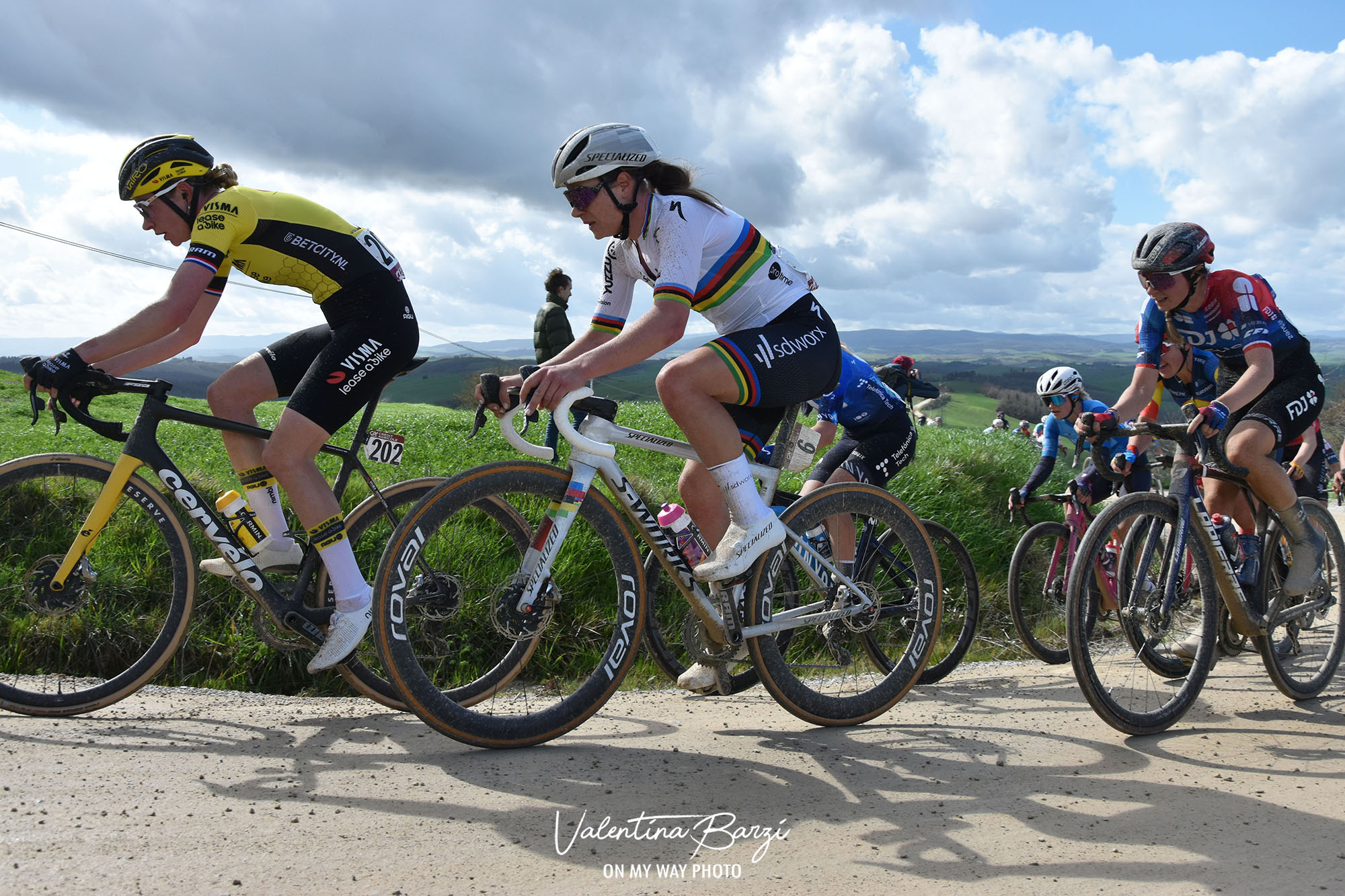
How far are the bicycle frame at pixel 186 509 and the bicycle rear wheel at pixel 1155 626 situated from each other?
338 centimetres

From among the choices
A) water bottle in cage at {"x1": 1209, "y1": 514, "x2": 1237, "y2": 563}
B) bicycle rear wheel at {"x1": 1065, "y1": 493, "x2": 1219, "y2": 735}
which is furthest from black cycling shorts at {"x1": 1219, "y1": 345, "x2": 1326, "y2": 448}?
bicycle rear wheel at {"x1": 1065, "y1": 493, "x2": 1219, "y2": 735}

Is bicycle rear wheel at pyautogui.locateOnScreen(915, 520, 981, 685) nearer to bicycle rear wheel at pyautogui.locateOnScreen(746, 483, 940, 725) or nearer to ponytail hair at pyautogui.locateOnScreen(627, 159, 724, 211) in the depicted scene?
bicycle rear wheel at pyautogui.locateOnScreen(746, 483, 940, 725)

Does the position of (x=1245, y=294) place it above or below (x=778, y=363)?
above

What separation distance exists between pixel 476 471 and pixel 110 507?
5.95 feet

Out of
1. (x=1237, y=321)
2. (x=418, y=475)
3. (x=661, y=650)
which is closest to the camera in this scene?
(x=1237, y=321)

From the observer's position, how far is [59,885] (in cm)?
252

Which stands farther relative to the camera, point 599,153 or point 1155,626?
point 1155,626

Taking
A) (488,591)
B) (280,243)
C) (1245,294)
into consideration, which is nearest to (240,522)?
(488,591)

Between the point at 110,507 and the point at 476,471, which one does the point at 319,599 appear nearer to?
the point at 110,507

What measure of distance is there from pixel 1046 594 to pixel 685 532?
3559 mm

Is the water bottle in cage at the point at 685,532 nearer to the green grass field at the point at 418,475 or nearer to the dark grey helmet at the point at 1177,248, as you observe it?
the green grass field at the point at 418,475

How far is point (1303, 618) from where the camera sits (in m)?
5.16

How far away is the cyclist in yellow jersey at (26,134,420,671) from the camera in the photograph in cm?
389

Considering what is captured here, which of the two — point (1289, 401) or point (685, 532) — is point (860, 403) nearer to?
point (685, 532)
